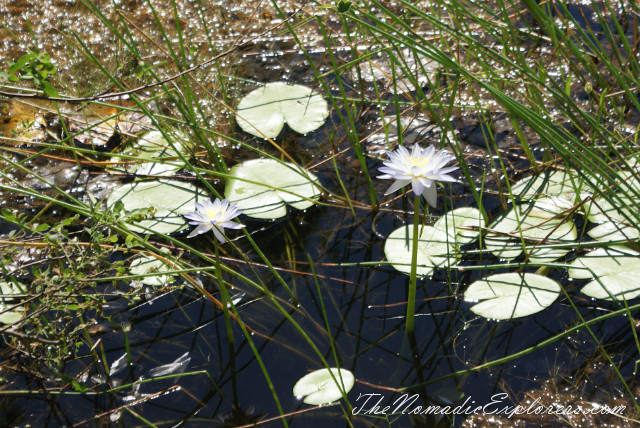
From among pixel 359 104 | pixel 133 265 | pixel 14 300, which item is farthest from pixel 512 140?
pixel 14 300

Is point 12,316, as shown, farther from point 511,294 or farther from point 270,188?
point 511,294

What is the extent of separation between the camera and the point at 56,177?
1970 millimetres

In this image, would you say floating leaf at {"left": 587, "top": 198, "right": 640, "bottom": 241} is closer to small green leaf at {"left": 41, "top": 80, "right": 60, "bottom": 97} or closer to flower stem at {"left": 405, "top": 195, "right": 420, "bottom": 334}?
flower stem at {"left": 405, "top": 195, "right": 420, "bottom": 334}

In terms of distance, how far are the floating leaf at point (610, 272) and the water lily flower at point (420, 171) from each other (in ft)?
1.54

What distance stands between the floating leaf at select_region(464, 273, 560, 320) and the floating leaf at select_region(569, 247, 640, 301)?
0.09 meters

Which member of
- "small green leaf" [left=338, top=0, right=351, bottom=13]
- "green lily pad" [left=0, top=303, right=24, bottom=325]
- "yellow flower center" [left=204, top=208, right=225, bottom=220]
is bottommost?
"green lily pad" [left=0, top=303, right=24, bottom=325]

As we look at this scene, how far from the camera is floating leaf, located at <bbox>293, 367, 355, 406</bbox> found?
127 centimetres

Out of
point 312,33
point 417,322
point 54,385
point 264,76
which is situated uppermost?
point 312,33

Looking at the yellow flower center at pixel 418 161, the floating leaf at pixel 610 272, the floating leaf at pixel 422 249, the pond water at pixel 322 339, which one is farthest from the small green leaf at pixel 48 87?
the floating leaf at pixel 610 272

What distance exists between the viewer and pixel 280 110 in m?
2.08

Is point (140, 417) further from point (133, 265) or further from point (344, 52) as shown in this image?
point (344, 52)

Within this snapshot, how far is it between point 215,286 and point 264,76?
3.38ft

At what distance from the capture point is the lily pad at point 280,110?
203 cm

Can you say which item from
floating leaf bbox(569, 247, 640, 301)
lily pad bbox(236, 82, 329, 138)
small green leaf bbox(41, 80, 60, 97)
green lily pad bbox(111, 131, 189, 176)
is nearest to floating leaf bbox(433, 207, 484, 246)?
floating leaf bbox(569, 247, 640, 301)
